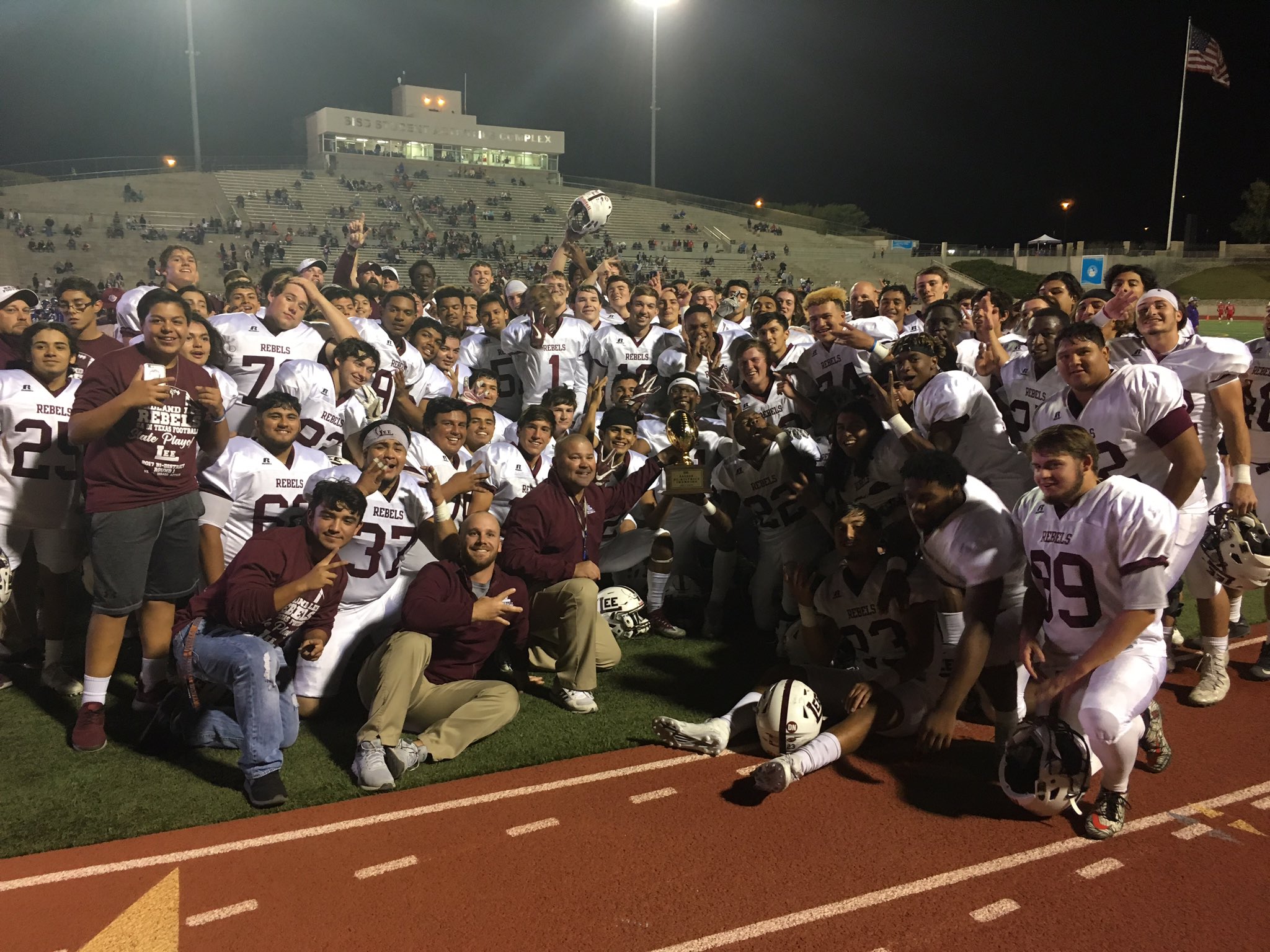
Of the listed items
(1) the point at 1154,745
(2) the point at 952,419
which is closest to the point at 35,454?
(2) the point at 952,419

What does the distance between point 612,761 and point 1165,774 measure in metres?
2.69

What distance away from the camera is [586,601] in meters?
5.33

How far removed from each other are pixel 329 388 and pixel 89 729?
2685mm

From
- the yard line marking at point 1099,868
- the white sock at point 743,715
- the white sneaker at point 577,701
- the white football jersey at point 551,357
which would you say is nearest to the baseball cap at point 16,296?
the white football jersey at point 551,357

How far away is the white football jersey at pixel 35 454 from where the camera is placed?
5227 mm

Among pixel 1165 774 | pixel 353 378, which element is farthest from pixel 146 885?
pixel 1165 774

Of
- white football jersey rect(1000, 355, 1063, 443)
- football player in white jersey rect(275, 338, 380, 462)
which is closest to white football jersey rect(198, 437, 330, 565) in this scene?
football player in white jersey rect(275, 338, 380, 462)

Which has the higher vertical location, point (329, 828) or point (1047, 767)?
point (1047, 767)

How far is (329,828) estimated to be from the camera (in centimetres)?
397

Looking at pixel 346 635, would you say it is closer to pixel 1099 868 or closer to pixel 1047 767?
pixel 1047 767

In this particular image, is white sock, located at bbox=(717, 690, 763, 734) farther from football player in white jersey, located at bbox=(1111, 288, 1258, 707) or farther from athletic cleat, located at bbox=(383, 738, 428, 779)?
football player in white jersey, located at bbox=(1111, 288, 1258, 707)

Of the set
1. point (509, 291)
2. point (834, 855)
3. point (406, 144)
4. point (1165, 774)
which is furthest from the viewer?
point (406, 144)

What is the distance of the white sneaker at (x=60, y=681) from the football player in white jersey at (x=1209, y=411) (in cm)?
640

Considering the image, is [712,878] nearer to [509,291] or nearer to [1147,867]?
[1147,867]
